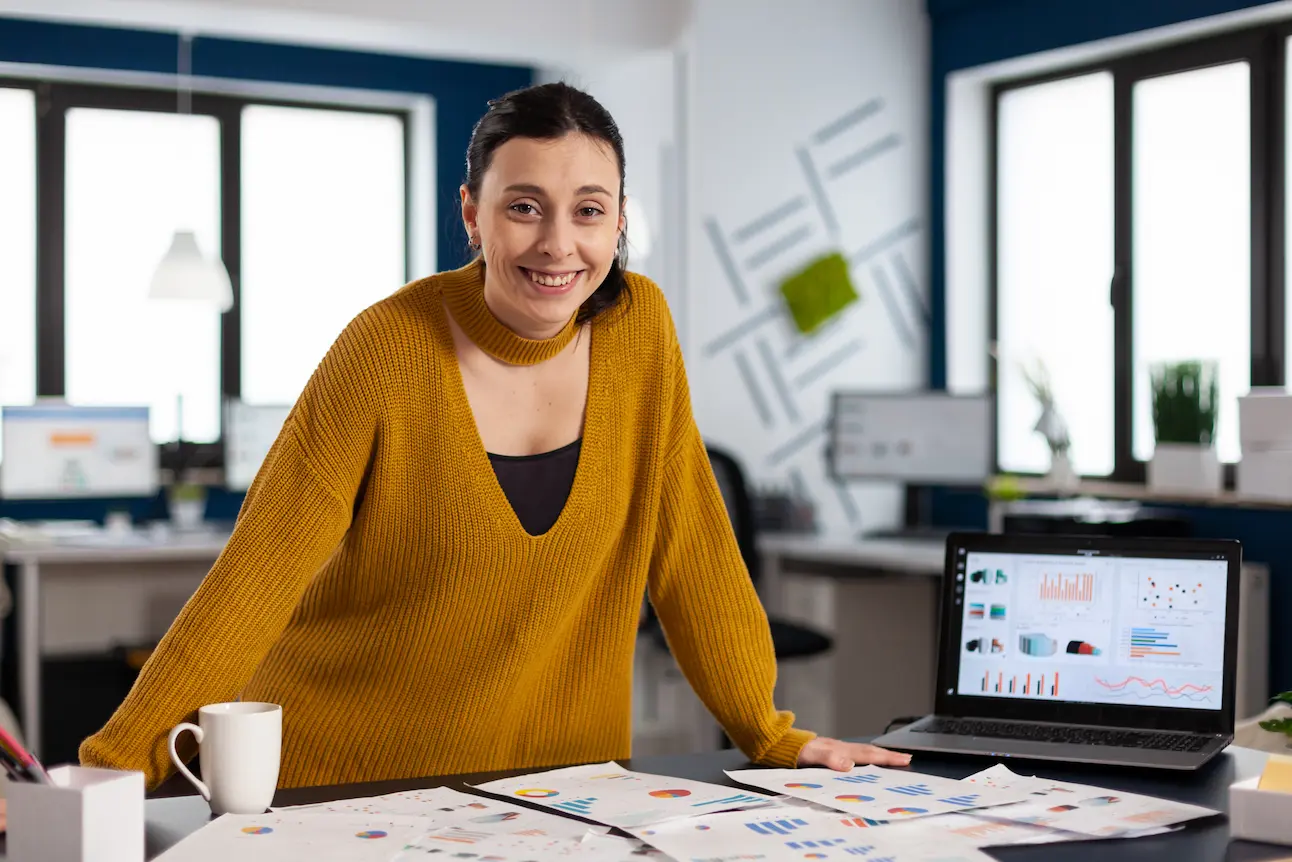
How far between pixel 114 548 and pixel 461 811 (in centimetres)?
364

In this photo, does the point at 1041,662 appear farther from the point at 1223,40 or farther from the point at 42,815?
the point at 1223,40

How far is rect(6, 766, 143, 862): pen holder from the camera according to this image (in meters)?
1.16

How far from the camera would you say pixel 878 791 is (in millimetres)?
1481

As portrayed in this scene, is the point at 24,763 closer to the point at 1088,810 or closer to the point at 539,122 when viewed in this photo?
the point at 539,122

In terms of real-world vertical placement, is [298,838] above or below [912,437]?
below

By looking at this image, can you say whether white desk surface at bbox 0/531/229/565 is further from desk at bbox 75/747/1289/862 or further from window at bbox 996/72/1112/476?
desk at bbox 75/747/1289/862

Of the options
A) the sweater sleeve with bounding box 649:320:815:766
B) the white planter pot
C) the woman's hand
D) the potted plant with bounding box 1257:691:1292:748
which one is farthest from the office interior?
the woman's hand

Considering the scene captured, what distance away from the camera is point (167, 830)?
133 cm

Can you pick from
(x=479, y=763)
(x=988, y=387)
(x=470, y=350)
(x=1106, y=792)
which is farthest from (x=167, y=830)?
(x=988, y=387)

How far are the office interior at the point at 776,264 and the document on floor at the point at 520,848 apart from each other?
2843mm

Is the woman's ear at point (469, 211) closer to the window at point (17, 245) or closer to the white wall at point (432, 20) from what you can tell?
the white wall at point (432, 20)

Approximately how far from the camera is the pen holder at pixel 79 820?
3.80 ft

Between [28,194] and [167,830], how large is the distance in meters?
4.83

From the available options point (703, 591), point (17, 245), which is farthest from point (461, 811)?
point (17, 245)
